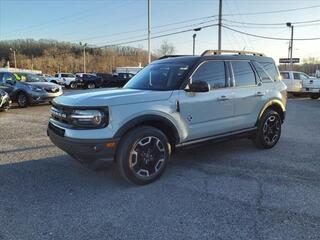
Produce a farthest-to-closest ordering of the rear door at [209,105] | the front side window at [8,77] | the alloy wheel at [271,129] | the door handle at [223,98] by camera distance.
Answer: the front side window at [8,77] → the alloy wheel at [271,129] → the door handle at [223,98] → the rear door at [209,105]

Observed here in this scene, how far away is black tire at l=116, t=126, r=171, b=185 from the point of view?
4473 mm

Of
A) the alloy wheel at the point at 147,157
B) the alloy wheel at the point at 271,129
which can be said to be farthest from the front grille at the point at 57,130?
the alloy wheel at the point at 271,129

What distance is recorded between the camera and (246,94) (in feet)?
19.8

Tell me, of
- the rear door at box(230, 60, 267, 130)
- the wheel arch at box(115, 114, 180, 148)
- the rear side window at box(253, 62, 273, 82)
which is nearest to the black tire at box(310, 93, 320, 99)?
the rear side window at box(253, 62, 273, 82)

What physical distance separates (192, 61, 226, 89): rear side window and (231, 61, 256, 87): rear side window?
330 mm

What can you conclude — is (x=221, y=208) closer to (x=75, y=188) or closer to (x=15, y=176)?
(x=75, y=188)

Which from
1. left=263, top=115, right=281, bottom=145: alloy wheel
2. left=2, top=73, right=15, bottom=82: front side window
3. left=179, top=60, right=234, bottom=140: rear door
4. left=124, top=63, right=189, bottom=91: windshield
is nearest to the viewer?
left=179, top=60, right=234, bottom=140: rear door

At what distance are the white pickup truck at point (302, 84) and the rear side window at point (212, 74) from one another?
1823 cm

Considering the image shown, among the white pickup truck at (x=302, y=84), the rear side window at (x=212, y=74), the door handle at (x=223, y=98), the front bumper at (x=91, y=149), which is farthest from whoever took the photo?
the white pickup truck at (x=302, y=84)

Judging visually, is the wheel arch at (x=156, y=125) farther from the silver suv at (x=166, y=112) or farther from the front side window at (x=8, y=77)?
the front side window at (x=8, y=77)

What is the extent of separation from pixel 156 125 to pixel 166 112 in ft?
0.82

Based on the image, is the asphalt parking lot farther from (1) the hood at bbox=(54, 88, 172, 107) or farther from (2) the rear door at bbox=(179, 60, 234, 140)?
(1) the hood at bbox=(54, 88, 172, 107)

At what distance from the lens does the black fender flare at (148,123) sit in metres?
4.41

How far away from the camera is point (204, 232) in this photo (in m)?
3.36
